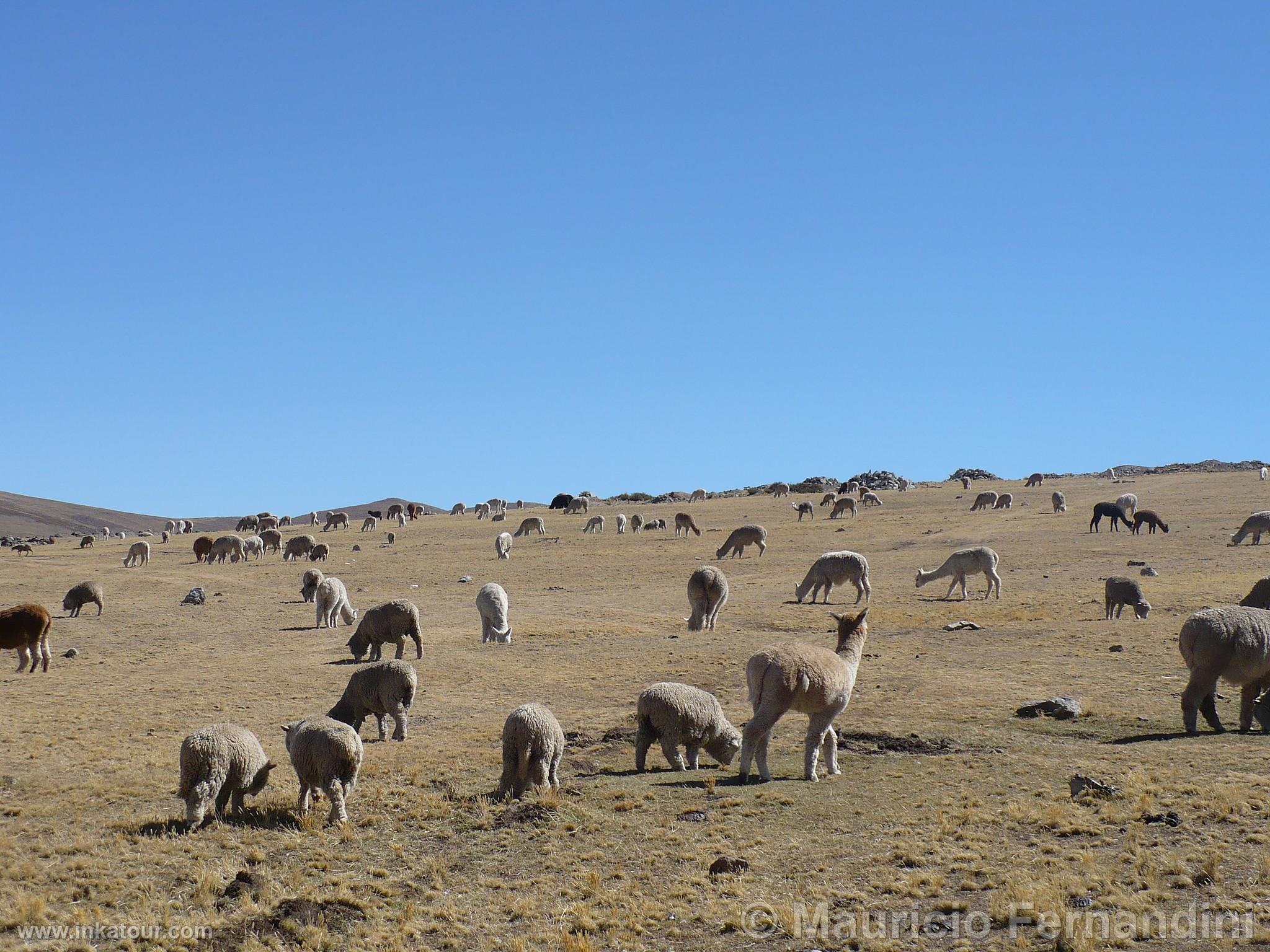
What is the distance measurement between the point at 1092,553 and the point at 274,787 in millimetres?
36173

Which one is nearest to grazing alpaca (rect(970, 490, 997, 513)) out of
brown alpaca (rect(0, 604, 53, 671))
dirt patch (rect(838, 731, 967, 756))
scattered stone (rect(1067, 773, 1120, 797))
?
dirt patch (rect(838, 731, 967, 756))

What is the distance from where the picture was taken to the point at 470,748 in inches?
616

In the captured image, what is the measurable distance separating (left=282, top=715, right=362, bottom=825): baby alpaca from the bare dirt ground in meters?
0.33

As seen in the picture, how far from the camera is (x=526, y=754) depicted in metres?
12.9

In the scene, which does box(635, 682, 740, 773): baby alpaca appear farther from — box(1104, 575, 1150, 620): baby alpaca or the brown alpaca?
box(1104, 575, 1150, 620): baby alpaca

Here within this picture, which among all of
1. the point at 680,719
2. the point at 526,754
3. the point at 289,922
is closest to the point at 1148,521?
the point at 680,719

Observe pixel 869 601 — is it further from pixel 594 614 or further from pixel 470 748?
pixel 470 748

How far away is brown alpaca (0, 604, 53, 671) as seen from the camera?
22.9m

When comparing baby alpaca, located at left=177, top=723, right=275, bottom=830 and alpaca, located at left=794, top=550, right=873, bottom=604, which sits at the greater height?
alpaca, located at left=794, top=550, right=873, bottom=604

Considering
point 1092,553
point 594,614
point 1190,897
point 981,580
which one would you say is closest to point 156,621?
point 594,614

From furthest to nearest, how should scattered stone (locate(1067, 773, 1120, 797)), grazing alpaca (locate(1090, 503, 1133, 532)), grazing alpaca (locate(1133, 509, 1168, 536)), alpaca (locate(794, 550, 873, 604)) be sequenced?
grazing alpaca (locate(1090, 503, 1133, 532)), grazing alpaca (locate(1133, 509, 1168, 536)), alpaca (locate(794, 550, 873, 604)), scattered stone (locate(1067, 773, 1120, 797))

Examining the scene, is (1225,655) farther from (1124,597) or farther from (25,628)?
(25,628)

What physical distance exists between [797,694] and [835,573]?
1992 centimetres

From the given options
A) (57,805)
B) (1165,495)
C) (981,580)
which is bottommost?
(57,805)
